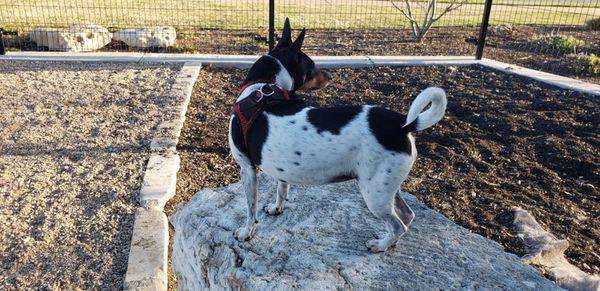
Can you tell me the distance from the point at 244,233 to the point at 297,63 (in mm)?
1105

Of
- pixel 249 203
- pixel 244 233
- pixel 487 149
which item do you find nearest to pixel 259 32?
pixel 487 149

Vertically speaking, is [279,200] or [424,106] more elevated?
[424,106]

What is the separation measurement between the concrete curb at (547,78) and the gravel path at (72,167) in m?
5.31

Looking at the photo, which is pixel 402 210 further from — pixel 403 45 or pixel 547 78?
pixel 403 45

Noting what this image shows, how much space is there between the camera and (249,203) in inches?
120

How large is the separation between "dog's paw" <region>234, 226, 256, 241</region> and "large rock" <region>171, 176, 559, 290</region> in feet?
0.11

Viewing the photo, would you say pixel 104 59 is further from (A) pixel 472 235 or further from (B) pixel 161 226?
(A) pixel 472 235

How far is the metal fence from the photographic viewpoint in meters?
9.06

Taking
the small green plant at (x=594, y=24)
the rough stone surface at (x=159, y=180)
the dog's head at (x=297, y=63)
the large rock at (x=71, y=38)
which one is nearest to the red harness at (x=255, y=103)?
the dog's head at (x=297, y=63)

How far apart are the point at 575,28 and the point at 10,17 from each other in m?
13.9

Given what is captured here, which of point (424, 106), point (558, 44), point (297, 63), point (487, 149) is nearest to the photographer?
point (424, 106)

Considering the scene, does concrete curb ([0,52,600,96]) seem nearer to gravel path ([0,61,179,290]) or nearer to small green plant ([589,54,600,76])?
gravel path ([0,61,179,290])

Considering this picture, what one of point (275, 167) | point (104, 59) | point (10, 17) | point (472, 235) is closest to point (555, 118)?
point (472, 235)

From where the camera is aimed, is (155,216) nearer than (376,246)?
No
